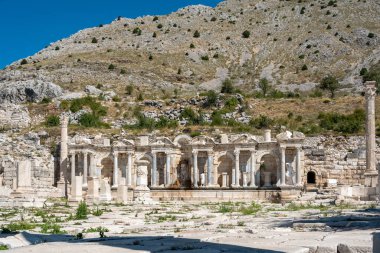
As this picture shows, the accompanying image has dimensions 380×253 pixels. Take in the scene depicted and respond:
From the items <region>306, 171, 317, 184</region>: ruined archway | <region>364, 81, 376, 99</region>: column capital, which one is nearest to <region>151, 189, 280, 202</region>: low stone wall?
<region>306, 171, 317, 184</region>: ruined archway

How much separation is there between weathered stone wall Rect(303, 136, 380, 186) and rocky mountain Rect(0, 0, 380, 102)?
2734 cm

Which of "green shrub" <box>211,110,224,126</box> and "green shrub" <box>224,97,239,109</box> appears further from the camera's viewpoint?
"green shrub" <box>224,97,239,109</box>

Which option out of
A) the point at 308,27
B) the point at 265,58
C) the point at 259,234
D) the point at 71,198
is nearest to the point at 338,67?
the point at 265,58

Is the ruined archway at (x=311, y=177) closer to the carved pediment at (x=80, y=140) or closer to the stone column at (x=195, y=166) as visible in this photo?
the stone column at (x=195, y=166)

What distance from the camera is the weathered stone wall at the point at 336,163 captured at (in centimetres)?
4266

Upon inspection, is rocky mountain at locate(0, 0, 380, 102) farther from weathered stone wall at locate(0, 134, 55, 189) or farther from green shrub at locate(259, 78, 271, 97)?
weathered stone wall at locate(0, 134, 55, 189)

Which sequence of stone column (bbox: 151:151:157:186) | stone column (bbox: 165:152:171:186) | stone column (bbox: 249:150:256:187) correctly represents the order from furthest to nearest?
stone column (bbox: 151:151:157:186) → stone column (bbox: 165:152:171:186) → stone column (bbox: 249:150:256:187)

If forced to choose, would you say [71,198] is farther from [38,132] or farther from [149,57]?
[149,57]

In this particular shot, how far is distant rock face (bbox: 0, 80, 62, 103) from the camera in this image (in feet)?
225

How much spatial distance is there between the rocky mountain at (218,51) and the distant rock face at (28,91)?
189 millimetres

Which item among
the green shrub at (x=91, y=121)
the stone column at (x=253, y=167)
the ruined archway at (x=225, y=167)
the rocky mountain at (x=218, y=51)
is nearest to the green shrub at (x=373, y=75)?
the rocky mountain at (x=218, y=51)

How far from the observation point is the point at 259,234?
13539mm

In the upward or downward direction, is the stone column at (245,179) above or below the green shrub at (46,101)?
below

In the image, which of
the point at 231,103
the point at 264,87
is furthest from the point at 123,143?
the point at 264,87
